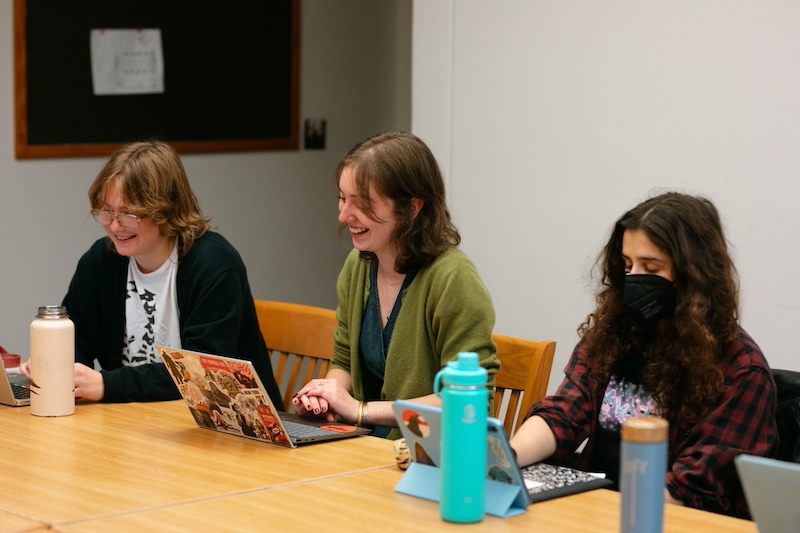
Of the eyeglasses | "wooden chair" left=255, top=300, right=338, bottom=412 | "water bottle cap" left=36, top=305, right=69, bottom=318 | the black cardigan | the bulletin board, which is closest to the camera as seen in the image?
"water bottle cap" left=36, top=305, right=69, bottom=318

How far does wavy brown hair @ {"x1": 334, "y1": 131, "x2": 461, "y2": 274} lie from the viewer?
241cm

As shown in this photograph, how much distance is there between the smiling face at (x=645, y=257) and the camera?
2021mm

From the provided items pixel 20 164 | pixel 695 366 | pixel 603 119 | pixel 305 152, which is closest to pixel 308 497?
pixel 695 366

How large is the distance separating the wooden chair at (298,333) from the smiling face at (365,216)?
33 cm

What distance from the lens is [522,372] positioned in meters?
2.40

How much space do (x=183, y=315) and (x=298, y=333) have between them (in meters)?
0.31

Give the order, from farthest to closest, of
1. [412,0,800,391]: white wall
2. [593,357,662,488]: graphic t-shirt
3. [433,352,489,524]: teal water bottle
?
1. [412,0,800,391]: white wall
2. [593,357,662,488]: graphic t-shirt
3. [433,352,489,524]: teal water bottle

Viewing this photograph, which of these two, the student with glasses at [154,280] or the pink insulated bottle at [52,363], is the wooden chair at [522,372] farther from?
the pink insulated bottle at [52,363]

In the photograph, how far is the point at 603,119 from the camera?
3197mm

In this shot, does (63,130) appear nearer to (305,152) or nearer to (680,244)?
(305,152)

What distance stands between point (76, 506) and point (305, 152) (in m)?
3.29

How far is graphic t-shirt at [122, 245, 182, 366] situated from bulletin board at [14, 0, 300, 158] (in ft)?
4.84

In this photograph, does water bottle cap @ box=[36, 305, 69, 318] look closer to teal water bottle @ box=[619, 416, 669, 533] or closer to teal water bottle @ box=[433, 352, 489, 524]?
teal water bottle @ box=[433, 352, 489, 524]

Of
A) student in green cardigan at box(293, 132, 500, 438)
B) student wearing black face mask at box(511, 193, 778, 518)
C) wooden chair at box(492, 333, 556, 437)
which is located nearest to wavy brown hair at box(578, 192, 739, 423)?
student wearing black face mask at box(511, 193, 778, 518)
